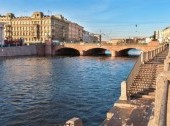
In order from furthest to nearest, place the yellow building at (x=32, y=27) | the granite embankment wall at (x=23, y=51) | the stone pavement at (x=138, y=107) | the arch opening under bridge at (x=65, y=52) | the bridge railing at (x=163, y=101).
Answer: the yellow building at (x=32, y=27) → the arch opening under bridge at (x=65, y=52) → the granite embankment wall at (x=23, y=51) → the stone pavement at (x=138, y=107) → the bridge railing at (x=163, y=101)

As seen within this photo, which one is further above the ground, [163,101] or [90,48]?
[90,48]

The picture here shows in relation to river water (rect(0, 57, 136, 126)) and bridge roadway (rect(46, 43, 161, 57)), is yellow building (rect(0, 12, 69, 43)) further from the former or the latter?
river water (rect(0, 57, 136, 126))

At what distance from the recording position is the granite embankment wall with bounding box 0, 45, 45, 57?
4124 inches

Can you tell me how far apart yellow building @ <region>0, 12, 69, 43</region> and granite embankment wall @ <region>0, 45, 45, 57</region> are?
40.8 m

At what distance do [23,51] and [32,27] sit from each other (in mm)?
52962

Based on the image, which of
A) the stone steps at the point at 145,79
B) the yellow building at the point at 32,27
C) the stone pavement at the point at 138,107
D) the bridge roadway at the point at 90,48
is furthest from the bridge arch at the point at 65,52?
the stone pavement at the point at 138,107

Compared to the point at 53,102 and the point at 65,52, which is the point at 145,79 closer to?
the point at 53,102

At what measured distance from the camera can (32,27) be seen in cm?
16700

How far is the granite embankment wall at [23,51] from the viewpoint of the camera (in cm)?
10475

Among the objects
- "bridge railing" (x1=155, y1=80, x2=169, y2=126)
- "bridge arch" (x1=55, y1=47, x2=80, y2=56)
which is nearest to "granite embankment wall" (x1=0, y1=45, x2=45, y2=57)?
"bridge arch" (x1=55, y1=47, x2=80, y2=56)

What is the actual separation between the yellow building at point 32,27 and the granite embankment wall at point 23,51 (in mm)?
40783

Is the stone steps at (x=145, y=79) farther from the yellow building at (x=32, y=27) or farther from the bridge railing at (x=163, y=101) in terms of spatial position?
the yellow building at (x=32, y=27)

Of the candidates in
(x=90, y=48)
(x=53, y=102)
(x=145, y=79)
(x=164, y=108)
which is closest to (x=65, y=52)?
(x=90, y=48)

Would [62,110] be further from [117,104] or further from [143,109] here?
[143,109]
